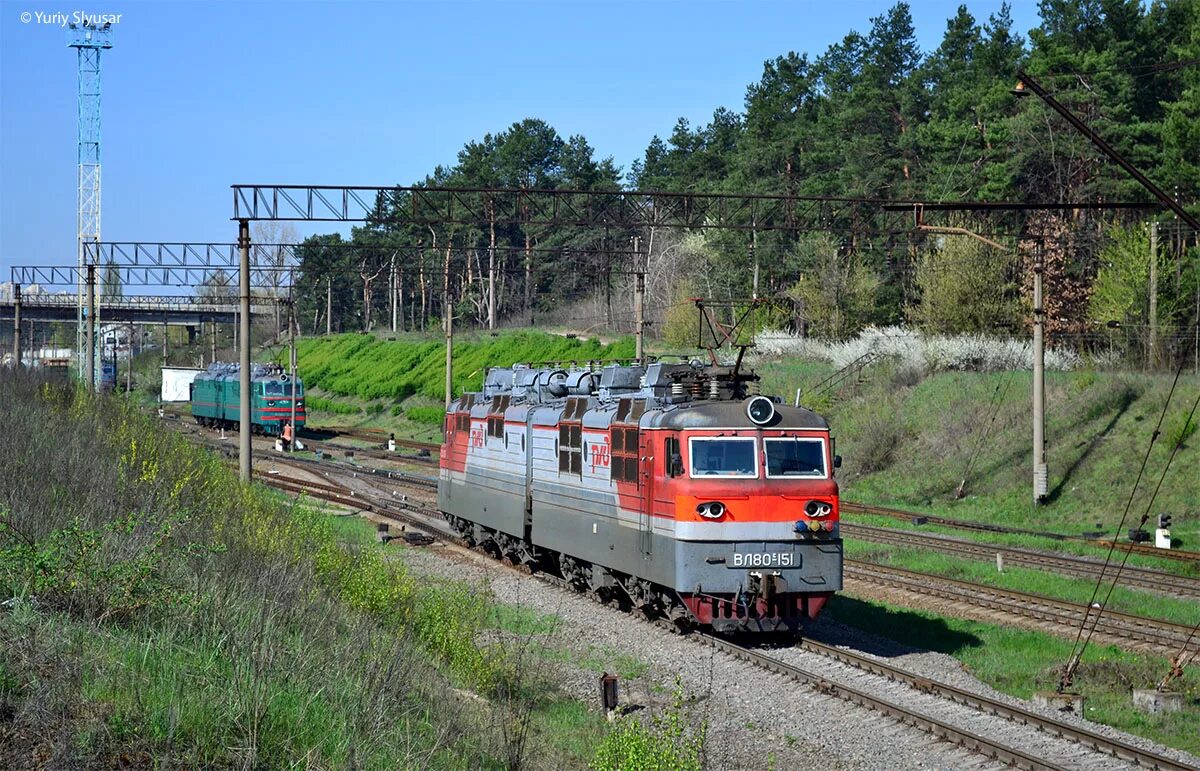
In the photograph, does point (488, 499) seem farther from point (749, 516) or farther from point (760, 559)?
point (760, 559)

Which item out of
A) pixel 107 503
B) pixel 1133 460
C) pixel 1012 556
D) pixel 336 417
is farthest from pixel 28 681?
pixel 336 417

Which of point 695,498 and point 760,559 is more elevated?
point 695,498

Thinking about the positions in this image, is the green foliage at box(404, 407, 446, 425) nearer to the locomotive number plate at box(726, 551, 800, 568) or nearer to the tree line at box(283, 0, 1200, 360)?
the tree line at box(283, 0, 1200, 360)

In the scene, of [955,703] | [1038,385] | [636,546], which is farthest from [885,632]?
[1038,385]

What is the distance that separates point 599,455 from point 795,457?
385 centimetres

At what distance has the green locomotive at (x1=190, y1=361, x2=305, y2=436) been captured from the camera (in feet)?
206

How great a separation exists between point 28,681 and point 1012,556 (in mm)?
21903

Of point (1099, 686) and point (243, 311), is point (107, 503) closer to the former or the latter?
point (1099, 686)

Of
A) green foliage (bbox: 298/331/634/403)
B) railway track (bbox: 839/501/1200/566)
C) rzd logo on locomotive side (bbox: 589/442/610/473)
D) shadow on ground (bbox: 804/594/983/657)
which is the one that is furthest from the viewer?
green foliage (bbox: 298/331/634/403)

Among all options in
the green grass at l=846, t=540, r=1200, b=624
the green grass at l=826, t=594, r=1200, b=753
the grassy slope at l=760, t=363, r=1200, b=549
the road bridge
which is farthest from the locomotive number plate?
the road bridge

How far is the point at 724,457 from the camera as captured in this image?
16891 millimetres

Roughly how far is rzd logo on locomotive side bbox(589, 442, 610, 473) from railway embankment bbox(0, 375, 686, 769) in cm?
306

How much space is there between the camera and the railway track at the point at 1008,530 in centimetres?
2570

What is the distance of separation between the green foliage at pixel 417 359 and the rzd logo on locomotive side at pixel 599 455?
4291 cm
